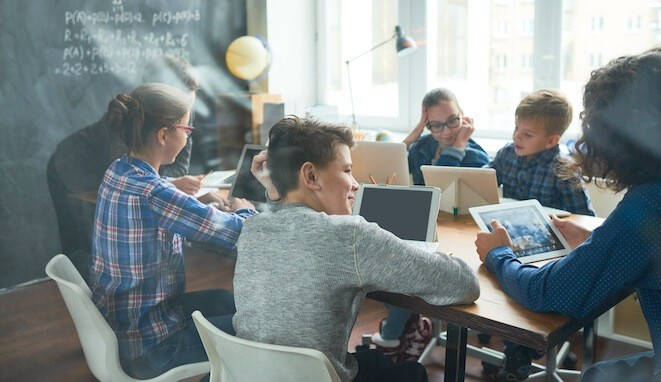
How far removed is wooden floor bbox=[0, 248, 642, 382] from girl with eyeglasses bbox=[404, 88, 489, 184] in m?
0.72

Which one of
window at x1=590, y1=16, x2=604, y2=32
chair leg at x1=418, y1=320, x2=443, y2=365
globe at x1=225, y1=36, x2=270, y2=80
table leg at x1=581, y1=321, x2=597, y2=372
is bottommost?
chair leg at x1=418, y1=320, x2=443, y2=365

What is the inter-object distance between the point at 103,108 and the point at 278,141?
1.21 m

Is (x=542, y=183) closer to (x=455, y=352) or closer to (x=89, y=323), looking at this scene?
(x=455, y=352)

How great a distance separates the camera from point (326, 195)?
4.47 feet

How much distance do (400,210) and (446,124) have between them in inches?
38.0

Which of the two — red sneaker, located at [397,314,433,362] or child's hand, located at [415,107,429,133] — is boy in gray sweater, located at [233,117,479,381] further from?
child's hand, located at [415,107,429,133]

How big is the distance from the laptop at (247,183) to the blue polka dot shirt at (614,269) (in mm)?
1279

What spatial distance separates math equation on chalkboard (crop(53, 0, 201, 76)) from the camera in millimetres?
2246

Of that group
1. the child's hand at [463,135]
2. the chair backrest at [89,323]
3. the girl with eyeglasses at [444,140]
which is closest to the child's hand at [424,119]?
the girl with eyeglasses at [444,140]

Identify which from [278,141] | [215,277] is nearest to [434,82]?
[215,277]

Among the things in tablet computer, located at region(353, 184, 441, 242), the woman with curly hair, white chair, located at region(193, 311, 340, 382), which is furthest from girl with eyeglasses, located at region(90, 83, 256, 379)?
the woman with curly hair

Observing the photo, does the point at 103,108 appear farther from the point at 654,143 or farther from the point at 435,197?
the point at 654,143

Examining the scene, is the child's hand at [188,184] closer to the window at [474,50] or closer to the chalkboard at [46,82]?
the chalkboard at [46,82]

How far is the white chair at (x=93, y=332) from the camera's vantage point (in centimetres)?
147
